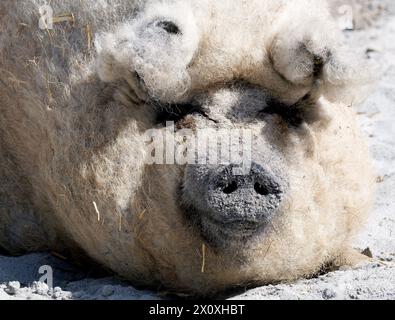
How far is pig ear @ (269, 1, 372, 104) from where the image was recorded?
11.4ft

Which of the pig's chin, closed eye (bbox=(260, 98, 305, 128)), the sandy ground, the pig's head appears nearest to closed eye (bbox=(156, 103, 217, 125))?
the pig's head

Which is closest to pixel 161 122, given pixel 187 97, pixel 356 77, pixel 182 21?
pixel 187 97

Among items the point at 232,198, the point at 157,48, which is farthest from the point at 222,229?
the point at 157,48

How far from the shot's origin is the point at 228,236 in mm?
3469

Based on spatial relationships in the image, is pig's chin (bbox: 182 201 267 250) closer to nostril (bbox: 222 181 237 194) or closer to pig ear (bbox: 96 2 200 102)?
nostril (bbox: 222 181 237 194)

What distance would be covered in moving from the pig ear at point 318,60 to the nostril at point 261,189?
46 cm

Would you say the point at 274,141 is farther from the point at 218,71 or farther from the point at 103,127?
the point at 103,127

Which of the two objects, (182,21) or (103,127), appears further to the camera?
(103,127)

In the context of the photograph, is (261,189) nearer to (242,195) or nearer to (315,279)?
(242,195)

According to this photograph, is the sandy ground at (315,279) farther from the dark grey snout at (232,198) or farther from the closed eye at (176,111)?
the closed eye at (176,111)

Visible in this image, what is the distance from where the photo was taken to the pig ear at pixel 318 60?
11.4ft

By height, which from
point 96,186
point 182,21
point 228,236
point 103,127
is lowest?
point 228,236

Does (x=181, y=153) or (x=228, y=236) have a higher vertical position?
(x=181, y=153)

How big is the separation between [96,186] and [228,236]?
23.2 inches
